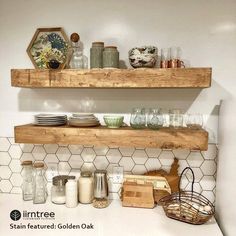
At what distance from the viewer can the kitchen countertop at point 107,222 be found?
1401mm

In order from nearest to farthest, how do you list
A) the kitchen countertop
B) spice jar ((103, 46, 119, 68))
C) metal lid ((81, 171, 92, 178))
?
the kitchen countertop < spice jar ((103, 46, 119, 68)) < metal lid ((81, 171, 92, 178))

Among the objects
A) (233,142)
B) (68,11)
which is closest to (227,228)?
(233,142)

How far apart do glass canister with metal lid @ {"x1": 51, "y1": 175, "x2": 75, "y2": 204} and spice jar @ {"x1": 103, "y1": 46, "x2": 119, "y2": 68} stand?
0.77 meters

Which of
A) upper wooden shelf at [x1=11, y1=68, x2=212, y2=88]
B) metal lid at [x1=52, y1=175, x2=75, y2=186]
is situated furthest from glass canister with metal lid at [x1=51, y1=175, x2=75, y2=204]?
upper wooden shelf at [x1=11, y1=68, x2=212, y2=88]

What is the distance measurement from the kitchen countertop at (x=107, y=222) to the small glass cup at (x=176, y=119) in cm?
54

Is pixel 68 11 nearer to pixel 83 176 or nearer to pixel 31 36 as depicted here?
pixel 31 36

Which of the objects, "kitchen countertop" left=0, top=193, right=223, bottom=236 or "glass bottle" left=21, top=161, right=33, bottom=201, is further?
"glass bottle" left=21, top=161, right=33, bottom=201

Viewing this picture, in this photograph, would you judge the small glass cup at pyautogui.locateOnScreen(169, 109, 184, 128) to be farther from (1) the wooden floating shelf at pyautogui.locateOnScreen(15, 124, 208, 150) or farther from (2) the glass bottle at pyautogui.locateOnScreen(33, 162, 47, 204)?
(2) the glass bottle at pyautogui.locateOnScreen(33, 162, 47, 204)

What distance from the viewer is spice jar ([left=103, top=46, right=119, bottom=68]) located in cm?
154

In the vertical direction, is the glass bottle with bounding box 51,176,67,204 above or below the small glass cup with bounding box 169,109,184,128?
below

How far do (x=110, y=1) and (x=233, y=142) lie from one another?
1134mm

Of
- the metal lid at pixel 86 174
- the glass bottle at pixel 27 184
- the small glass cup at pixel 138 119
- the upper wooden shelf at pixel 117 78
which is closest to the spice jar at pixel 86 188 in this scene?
the metal lid at pixel 86 174

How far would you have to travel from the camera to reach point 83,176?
5.73 feet

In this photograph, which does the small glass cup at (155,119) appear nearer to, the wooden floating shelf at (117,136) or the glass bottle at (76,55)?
the wooden floating shelf at (117,136)
